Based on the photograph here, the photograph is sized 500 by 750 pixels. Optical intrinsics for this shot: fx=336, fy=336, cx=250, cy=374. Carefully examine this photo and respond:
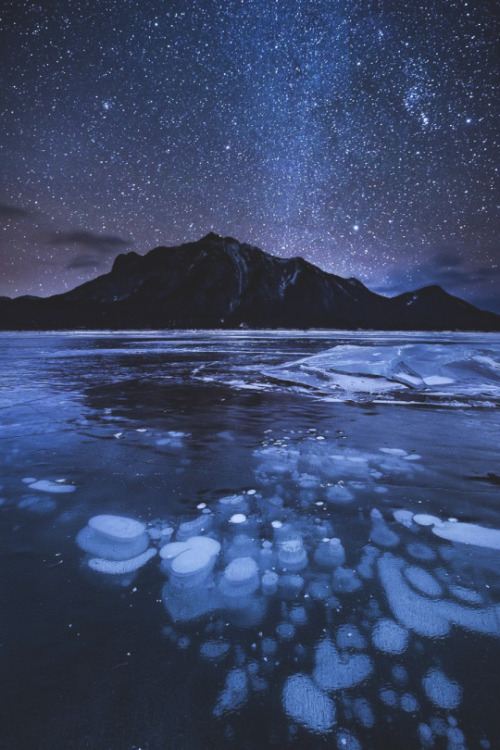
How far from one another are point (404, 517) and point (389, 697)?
138 cm

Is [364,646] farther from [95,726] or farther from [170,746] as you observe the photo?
[95,726]

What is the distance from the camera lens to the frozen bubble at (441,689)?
1.21 meters

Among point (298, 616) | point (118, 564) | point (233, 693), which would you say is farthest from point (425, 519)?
point (118, 564)

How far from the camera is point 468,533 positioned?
2.26 meters

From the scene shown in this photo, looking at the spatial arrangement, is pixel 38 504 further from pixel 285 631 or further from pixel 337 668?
pixel 337 668

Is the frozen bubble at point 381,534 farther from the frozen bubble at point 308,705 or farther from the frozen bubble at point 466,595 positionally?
the frozen bubble at point 308,705

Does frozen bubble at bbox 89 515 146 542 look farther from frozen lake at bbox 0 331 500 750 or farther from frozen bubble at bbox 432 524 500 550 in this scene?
frozen bubble at bbox 432 524 500 550

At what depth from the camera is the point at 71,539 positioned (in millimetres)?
2166

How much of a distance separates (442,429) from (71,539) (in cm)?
473

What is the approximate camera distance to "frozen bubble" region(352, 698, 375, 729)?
115 cm

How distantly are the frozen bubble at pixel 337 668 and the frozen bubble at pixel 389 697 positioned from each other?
73mm

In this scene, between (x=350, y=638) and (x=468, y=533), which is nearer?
(x=350, y=638)

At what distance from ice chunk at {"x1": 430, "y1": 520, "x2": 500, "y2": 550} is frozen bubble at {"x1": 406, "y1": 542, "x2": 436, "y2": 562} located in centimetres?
21

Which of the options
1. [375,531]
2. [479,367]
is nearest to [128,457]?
[375,531]
